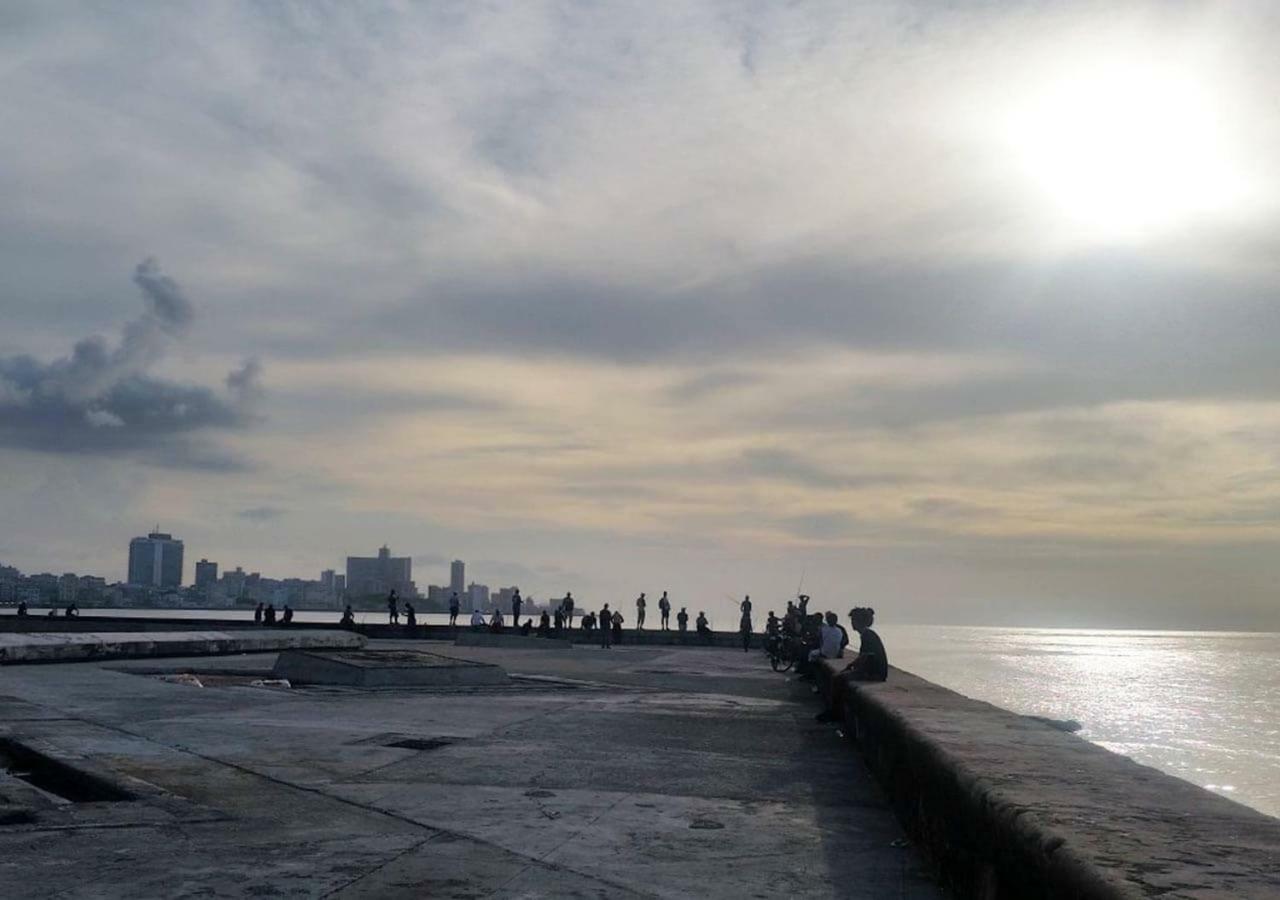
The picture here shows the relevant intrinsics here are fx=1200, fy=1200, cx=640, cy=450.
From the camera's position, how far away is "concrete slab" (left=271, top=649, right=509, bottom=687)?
18078mm

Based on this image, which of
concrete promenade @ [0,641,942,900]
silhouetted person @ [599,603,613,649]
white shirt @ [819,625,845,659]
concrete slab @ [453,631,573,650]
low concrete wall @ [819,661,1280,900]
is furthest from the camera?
silhouetted person @ [599,603,613,649]

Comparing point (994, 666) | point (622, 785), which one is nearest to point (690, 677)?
point (622, 785)

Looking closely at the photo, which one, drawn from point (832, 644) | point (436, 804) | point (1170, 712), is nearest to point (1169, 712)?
point (1170, 712)

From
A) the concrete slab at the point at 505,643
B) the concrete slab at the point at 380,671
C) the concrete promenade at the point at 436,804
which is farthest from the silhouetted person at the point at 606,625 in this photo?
the concrete promenade at the point at 436,804

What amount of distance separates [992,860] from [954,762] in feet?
4.08

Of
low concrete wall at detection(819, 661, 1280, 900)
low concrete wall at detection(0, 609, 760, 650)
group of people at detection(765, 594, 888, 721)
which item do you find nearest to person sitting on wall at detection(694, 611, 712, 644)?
low concrete wall at detection(0, 609, 760, 650)

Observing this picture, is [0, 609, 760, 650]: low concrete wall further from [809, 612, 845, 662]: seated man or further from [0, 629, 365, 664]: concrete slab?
[809, 612, 845, 662]: seated man

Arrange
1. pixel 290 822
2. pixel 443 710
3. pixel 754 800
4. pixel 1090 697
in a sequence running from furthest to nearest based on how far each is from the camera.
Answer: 1. pixel 1090 697
2. pixel 443 710
3. pixel 754 800
4. pixel 290 822

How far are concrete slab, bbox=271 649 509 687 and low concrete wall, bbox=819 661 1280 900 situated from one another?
1120cm

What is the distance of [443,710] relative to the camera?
14.4 meters

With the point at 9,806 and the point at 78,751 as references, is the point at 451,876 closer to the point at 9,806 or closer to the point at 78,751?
the point at 9,806

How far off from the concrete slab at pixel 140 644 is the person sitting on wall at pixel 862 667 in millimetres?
14136

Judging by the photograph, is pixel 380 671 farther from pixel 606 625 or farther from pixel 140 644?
pixel 606 625

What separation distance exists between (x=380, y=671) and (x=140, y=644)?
7881 millimetres
